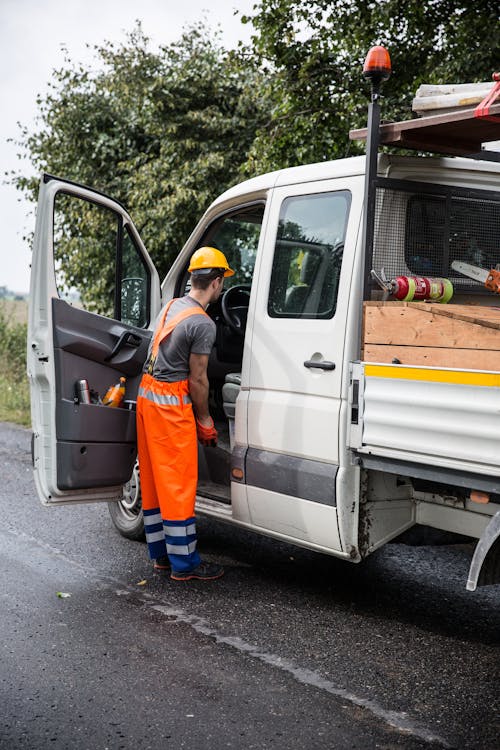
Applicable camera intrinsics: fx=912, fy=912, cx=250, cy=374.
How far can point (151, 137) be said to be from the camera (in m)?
13.4

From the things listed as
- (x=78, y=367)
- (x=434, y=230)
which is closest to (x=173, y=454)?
(x=78, y=367)

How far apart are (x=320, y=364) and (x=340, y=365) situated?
123mm

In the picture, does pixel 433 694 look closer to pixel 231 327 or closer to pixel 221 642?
pixel 221 642

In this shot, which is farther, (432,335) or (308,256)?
(308,256)

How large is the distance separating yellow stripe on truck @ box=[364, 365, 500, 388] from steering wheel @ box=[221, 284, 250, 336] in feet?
5.78

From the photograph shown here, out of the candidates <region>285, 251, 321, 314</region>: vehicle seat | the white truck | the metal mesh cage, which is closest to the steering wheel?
the white truck

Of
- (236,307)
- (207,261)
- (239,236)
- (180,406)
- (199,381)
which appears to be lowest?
(180,406)

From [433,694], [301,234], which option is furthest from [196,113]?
[433,694]

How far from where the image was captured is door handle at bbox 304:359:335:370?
4.34m

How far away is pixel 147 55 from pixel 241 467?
35.4 feet

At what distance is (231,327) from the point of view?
5707mm

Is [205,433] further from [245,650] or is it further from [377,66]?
[377,66]

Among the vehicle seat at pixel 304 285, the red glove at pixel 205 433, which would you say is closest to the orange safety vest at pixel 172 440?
the red glove at pixel 205 433

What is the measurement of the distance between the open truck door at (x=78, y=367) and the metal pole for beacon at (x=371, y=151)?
162 centimetres
